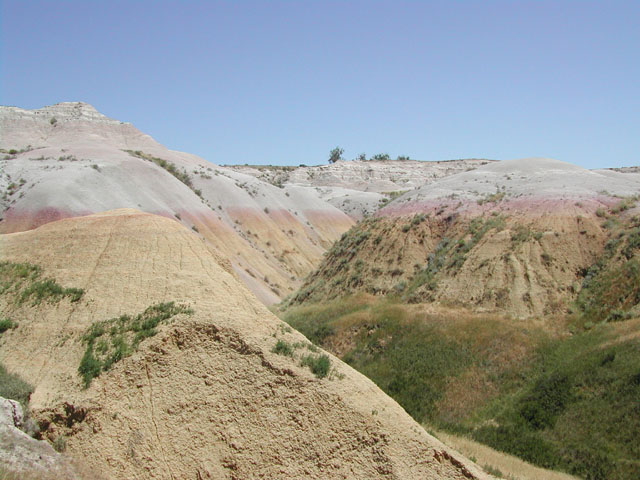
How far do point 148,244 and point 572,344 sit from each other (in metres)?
15.2

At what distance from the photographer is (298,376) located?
34.0 ft

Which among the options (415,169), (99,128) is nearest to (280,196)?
(99,128)

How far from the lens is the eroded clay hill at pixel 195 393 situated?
905 centimetres

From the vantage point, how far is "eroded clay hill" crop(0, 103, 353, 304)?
118 feet

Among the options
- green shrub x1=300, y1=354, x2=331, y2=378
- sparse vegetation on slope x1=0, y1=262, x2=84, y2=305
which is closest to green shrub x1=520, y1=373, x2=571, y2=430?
green shrub x1=300, y1=354, x2=331, y2=378

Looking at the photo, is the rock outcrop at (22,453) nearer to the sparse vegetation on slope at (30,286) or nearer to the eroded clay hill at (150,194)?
the sparse vegetation on slope at (30,286)

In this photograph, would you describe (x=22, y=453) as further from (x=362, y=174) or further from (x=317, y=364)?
(x=362, y=174)

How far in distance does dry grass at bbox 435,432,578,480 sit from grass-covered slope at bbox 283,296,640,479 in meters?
0.58

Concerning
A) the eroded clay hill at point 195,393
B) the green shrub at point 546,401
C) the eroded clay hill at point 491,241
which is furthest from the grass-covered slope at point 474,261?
the eroded clay hill at point 195,393

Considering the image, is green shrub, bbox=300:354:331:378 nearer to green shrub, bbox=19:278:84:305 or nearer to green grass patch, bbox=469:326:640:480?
green shrub, bbox=19:278:84:305

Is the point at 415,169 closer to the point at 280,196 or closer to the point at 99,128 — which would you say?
the point at 280,196

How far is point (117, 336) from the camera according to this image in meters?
11.1

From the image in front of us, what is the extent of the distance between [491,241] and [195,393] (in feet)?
63.7

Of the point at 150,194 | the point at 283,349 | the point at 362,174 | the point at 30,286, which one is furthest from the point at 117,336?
the point at 362,174
